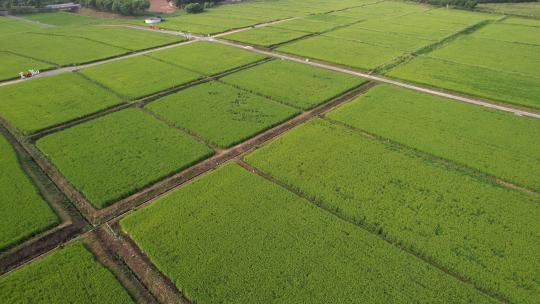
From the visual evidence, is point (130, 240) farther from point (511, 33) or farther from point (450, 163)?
point (511, 33)

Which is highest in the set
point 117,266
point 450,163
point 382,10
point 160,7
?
point 382,10

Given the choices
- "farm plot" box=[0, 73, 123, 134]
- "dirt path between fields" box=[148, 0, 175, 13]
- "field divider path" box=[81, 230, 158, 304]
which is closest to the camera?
"field divider path" box=[81, 230, 158, 304]

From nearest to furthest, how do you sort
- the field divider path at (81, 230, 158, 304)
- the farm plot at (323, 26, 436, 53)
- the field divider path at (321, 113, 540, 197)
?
the field divider path at (81, 230, 158, 304) < the field divider path at (321, 113, 540, 197) < the farm plot at (323, 26, 436, 53)

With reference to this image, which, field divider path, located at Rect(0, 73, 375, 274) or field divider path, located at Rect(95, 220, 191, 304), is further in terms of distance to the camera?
field divider path, located at Rect(0, 73, 375, 274)

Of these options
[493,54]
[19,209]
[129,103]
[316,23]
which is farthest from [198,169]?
[316,23]

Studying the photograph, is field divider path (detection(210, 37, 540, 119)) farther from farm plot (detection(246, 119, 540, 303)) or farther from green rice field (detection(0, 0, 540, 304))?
farm plot (detection(246, 119, 540, 303))

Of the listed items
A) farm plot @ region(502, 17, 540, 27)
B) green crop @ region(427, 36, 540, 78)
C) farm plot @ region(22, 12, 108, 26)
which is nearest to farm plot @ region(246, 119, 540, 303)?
green crop @ region(427, 36, 540, 78)
